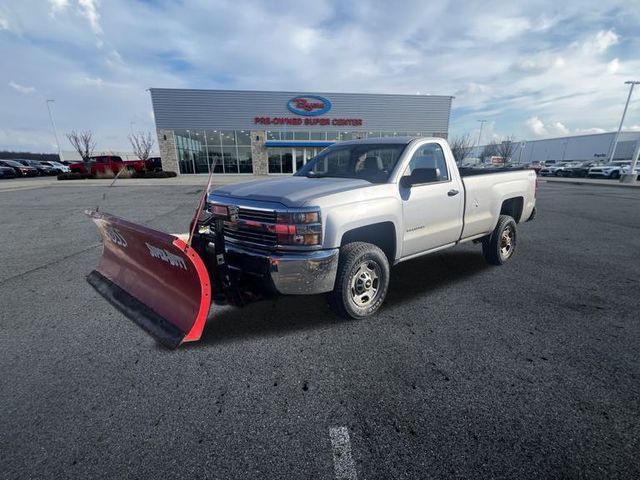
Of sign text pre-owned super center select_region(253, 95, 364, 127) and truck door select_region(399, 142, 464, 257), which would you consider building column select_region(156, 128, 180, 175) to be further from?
truck door select_region(399, 142, 464, 257)

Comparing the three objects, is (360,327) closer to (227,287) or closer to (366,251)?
(366,251)

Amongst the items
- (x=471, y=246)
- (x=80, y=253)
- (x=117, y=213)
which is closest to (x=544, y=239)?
(x=471, y=246)

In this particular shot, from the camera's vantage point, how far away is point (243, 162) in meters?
35.1

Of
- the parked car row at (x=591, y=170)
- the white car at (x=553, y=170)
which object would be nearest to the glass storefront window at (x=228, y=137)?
the parked car row at (x=591, y=170)

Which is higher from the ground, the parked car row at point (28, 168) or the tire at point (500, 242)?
the tire at point (500, 242)

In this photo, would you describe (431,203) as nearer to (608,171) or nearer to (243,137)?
(243,137)

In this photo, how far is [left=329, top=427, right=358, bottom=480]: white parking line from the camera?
1.76 m

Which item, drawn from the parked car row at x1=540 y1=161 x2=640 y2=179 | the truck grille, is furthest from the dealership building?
the truck grille

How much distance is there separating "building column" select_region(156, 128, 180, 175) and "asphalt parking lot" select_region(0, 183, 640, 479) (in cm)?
3242

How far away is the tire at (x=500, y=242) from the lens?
5156mm

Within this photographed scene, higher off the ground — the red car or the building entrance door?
the building entrance door

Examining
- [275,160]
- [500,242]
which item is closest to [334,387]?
[500,242]

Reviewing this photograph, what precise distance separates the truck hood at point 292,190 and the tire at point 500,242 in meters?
2.80

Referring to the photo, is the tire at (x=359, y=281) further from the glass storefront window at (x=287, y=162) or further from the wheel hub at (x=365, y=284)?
the glass storefront window at (x=287, y=162)
